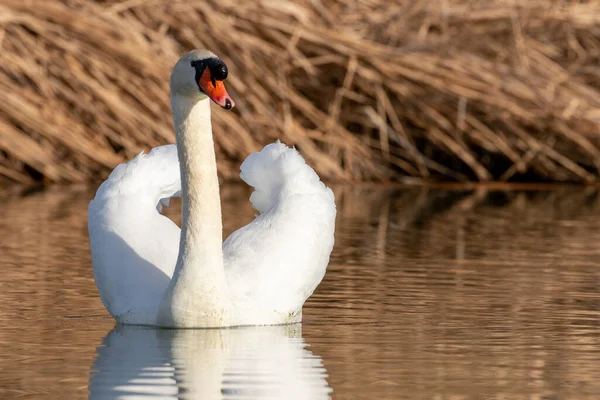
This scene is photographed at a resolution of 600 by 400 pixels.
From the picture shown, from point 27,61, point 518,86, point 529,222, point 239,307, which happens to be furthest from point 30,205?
point 239,307

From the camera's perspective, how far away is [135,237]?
6516 mm

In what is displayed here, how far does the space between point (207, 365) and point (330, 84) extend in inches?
467

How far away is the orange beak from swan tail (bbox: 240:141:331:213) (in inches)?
42.5

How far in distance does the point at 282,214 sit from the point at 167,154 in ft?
2.29

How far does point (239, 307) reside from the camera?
6094mm

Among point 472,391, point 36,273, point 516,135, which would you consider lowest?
point 472,391

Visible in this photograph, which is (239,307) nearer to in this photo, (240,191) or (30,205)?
(30,205)

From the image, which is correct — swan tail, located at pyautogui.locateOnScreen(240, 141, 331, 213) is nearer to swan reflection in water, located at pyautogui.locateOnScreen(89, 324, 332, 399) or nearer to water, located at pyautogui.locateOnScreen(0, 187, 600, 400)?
water, located at pyautogui.locateOnScreen(0, 187, 600, 400)

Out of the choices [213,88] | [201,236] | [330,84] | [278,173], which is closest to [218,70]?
[213,88]

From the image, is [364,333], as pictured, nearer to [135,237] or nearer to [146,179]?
[135,237]

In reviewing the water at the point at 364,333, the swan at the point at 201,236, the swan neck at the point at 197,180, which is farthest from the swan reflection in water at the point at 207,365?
the swan neck at the point at 197,180

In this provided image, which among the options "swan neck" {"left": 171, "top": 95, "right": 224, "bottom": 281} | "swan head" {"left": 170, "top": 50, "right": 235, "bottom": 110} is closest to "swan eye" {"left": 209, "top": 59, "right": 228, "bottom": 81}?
"swan head" {"left": 170, "top": 50, "right": 235, "bottom": 110}

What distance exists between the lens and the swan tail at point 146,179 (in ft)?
22.3

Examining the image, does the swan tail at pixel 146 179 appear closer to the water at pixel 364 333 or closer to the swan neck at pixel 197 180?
the water at pixel 364 333
